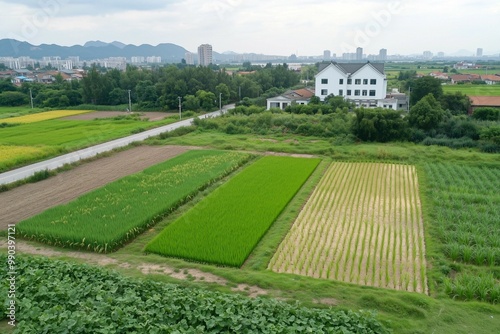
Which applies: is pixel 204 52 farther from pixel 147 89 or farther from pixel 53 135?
pixel 53 135

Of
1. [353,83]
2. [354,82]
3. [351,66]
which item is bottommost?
[353,83]

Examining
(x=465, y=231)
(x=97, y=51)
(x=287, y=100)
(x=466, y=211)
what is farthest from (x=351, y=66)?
(x=97, y=51)

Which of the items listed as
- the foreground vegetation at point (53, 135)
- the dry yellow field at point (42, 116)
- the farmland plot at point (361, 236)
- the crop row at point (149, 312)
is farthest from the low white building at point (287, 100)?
the crop row at point (149, 312)

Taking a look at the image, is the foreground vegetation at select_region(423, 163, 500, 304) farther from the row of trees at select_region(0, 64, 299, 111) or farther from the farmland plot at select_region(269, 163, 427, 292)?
the row of trees at select_region(0, 64, 299, 111)

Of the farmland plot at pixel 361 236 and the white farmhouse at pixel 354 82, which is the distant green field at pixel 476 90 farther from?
the farmland plot at pixel 361 236

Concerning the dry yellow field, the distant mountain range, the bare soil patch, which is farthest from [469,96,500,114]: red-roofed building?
the distant mountain range

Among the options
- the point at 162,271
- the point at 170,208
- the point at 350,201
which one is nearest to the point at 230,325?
the point at 162,271
